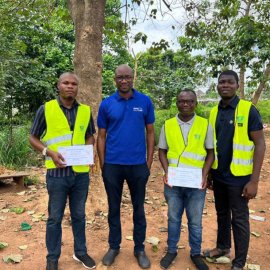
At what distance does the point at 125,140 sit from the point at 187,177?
2.27 ft

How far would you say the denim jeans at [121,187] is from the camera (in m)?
3.42

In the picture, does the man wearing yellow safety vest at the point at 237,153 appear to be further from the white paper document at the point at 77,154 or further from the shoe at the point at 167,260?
the white paper document at the point at 77,154

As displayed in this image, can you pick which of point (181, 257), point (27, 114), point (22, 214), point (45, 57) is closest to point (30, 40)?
point (45, 57)

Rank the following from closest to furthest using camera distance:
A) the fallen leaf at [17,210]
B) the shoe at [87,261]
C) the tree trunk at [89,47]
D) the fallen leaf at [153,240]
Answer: the shoe at [87,261], the fallen leaf at [153,240], the tree trunk at [89,47], the fallen leaf at [17,210]

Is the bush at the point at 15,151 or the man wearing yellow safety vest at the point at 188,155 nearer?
the man wearing yellow safety vest at the point at 188,155

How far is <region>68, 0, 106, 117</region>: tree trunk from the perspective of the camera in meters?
4.73

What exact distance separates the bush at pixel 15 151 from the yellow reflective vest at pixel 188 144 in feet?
17.2

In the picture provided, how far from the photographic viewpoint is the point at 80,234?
356 centimetres

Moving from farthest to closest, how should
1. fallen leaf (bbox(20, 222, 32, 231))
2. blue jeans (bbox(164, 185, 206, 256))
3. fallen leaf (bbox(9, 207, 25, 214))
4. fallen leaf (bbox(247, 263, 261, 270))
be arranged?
fallen leaf (bbox(9, 207, 25, 214)), fallen leaf (bbox(20, 222, 32, 231)), fallen leaf (bbox(247, 263, 261, 270)), blue jeans (bbox(164, 185, 206, 256))

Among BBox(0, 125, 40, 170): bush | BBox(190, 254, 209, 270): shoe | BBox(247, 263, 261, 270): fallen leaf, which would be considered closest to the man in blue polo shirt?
BBox(190, 254, 209, 270): shoe

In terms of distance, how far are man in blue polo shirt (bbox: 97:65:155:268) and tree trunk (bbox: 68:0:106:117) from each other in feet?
4.71

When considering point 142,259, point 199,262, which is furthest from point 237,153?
point 142,259

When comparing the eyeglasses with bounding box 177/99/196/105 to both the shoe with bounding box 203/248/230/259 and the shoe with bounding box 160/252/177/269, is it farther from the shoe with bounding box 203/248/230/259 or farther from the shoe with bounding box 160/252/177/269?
the shoe with bounding box 203/248/230/259

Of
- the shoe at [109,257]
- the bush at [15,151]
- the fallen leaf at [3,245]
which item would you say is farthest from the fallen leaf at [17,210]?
the bush at [15,151]
